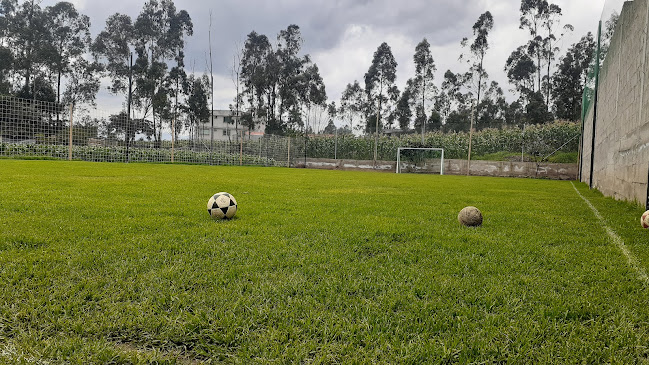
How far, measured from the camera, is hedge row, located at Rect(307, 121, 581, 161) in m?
22.5

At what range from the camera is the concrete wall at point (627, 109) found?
528 cm

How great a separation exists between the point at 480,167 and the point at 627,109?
1676cm

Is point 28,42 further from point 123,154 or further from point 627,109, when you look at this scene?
point 627,109

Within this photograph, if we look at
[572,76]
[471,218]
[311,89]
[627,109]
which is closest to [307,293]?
[471,218]

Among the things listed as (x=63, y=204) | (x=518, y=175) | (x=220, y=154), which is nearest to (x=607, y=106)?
(x=63, y=204)

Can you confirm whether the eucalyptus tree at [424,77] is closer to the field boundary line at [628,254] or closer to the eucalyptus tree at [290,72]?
the eucalyptus tree at [290,72]

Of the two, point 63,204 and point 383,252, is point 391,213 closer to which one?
point 383,252

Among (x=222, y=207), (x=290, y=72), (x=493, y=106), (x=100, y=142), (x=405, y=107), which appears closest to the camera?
(x=222, y=207)

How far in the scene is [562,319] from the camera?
66.6 inches

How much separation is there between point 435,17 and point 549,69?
66.8 ft

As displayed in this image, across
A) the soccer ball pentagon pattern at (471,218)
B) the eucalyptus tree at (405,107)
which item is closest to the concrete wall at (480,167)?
the eucalyptus tree at (405,107)

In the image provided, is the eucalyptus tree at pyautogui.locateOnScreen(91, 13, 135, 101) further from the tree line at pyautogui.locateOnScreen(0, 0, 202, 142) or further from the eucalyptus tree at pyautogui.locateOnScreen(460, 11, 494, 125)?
the eucalyptus tree at pyautogui.locateOnScreen(460, 11, 494, 125)

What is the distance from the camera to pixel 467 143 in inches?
1015

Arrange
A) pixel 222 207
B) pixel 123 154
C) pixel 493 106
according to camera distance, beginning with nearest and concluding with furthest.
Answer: pixel 222 207 → pixel 123 154 → pixel 493 106
